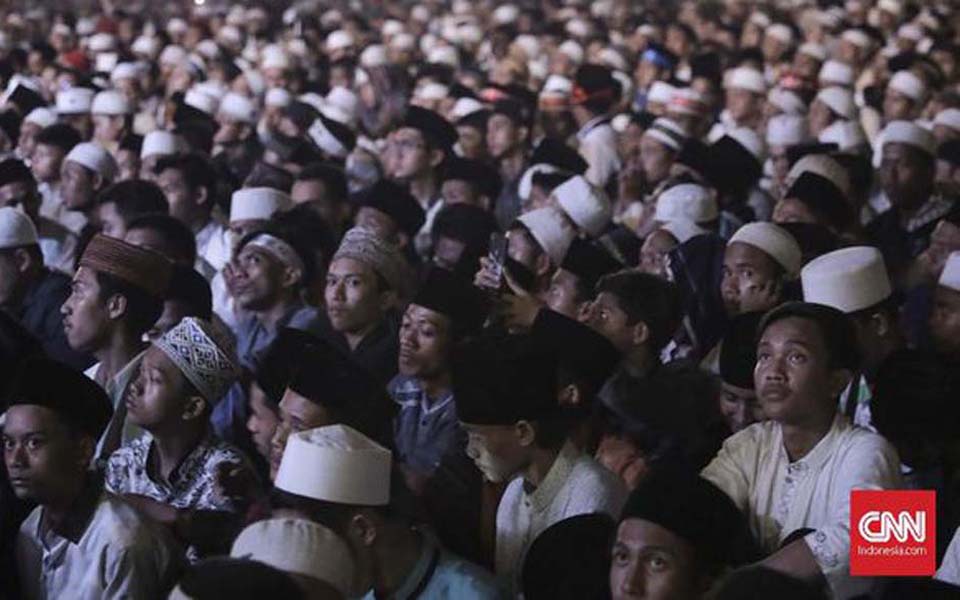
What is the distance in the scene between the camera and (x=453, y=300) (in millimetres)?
4539

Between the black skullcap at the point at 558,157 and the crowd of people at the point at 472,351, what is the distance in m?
0.02

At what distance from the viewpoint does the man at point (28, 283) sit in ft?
17.2

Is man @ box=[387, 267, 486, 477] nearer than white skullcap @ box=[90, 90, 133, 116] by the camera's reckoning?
Yes

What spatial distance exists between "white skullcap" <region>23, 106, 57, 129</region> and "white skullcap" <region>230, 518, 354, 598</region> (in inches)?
230

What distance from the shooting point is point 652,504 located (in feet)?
9.61

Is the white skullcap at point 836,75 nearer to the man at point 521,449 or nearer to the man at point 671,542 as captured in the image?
the man at point 521,449

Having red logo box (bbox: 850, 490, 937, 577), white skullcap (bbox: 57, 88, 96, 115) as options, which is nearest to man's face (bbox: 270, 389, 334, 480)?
red logo box (bbox: 850, 490, 937, 577)

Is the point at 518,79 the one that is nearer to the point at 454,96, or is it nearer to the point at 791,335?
the point at 454,96

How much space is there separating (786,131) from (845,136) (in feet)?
0.96

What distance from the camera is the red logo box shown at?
3164 millimetres

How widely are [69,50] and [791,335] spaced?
1033 cm

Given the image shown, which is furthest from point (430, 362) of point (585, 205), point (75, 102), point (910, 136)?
point (75, 102)

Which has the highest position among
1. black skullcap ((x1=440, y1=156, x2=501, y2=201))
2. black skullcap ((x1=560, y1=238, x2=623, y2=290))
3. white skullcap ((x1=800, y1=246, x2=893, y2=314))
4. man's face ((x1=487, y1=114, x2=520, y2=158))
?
white skullcap ((x1=800, y1=246, x2=893, y2=314))

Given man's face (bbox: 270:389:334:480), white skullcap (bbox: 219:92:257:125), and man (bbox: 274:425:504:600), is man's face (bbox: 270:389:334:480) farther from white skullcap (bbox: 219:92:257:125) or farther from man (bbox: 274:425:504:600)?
white skullcap (bbox: 219:92:257:125)
